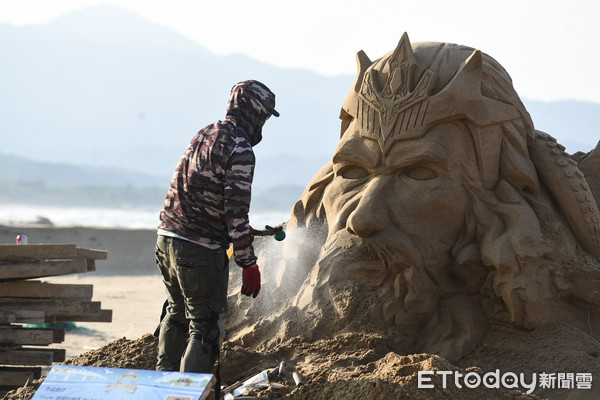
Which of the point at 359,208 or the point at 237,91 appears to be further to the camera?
the point at 359,208

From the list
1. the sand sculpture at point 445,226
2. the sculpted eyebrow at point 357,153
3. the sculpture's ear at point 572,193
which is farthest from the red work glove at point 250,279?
the sculpture's ear at point 572,193

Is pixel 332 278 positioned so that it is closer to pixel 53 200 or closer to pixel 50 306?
pixel 50 306

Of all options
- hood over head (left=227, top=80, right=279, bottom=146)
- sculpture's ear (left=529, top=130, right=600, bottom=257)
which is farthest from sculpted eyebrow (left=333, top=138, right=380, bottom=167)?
sculpture's ear (left=529, top=130, right=600, bottom=257)

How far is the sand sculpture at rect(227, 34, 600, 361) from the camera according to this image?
4781 millimetres

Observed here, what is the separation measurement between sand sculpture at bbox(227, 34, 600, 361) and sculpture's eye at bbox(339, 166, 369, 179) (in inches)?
0.8

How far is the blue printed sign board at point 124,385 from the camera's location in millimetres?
3270

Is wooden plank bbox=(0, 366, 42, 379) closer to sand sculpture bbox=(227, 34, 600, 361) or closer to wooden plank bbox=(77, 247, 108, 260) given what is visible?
wooden plank bbox=(77, 247, 108, 260)

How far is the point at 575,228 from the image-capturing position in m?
5.02

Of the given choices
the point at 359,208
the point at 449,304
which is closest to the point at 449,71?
the point at 359,208

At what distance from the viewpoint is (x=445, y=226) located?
16.0ft

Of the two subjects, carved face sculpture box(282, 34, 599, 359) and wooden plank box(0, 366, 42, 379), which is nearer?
carved face sculpture box(282, 34, 599, 359)

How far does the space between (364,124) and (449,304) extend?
4.09 feet

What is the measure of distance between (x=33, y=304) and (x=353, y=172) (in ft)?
8.44

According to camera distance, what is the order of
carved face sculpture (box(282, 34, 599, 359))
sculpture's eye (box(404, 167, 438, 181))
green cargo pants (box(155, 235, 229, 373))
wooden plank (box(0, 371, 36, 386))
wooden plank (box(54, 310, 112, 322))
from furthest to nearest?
wooden plank (box(54, 310, 112, 322)), wooden plank (box(0, 371, 36, 386)), sculpture's eye (box(404, 167, 438, 181)), carved face sculpture (box(282, 34, 599, 359)), green cargo pants (box(155, 235, 229, 373))
